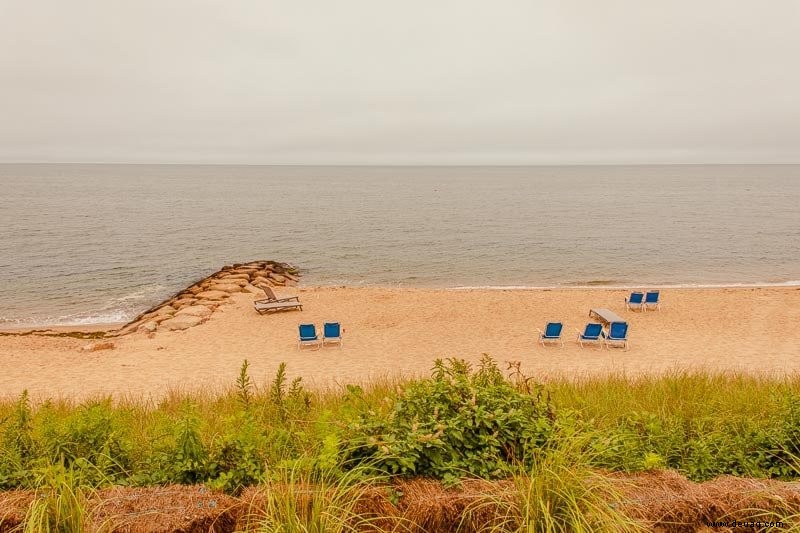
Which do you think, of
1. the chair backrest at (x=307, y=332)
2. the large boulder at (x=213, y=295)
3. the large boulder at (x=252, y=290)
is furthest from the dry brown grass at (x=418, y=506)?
the large boulder at (x=252, y=290)

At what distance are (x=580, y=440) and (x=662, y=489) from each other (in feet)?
1.82

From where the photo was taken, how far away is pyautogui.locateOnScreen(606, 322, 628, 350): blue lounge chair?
1383cm

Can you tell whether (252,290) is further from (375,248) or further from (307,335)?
(375,248)

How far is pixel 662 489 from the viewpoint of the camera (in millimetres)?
2824

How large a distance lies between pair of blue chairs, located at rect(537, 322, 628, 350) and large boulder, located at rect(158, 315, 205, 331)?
489 inches

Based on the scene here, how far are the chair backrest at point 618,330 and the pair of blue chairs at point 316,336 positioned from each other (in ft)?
26.8

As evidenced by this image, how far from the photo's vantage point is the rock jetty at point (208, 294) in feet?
58.0

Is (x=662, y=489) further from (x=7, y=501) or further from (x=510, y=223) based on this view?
(x=510, y=223)

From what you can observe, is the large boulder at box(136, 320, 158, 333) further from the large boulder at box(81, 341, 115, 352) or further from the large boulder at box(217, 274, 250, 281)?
the large boulder at box(217, 274, 250, 281)

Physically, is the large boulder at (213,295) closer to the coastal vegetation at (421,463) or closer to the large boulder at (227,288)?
the large boulder at (227,288)

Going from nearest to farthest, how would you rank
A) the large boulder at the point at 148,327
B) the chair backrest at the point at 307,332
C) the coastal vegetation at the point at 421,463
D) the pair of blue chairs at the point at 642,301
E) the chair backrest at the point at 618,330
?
the coastal vegetation at the point at 421,463 → the chair backrest at the point at 618,330 → the chair backrest at the point at 307,332 → the large boulder at the point at 148,327 → the pair of blue chairs at the point at 642,301

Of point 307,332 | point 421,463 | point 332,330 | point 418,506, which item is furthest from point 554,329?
point 418,506

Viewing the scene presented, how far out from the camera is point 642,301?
18094 millimetres

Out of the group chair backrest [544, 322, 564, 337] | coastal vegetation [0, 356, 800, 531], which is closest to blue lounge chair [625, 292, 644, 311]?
chair backrest [544, 322, 564, 337]
